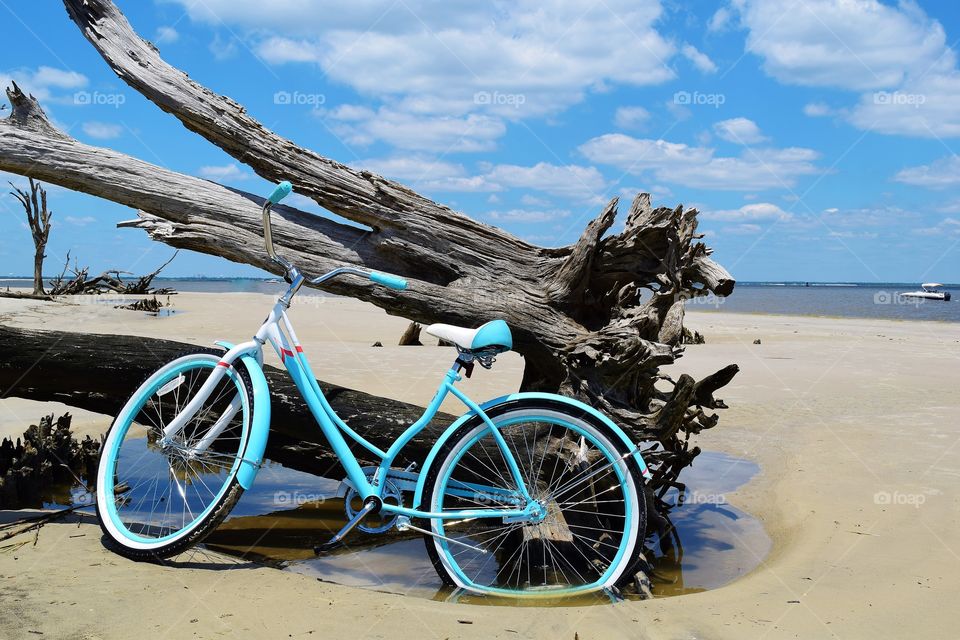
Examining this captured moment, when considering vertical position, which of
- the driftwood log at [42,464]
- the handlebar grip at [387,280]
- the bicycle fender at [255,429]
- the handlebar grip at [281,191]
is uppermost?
the handlebar grip at [281,191]

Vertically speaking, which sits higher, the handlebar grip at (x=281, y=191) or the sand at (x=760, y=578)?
the handlebar grip at (x=281, y=191)

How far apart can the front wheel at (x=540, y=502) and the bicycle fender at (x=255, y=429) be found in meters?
0.88

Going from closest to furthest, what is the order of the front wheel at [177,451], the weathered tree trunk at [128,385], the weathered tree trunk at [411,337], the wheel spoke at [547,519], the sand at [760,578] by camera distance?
the sand at [760,578], the front wheel at [177,451], the wheel spoke at [547,519], the weathered tree trunk at [128,385], the weathered tree trunk at [411,337]

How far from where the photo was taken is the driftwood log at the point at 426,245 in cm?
525

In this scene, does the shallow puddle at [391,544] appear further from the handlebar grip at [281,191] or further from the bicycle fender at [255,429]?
the handlebar grip at [281,191]

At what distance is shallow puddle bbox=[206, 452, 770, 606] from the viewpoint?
4.39 metres

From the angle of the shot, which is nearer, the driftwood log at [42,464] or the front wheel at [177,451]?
the front wheel at [177,451]

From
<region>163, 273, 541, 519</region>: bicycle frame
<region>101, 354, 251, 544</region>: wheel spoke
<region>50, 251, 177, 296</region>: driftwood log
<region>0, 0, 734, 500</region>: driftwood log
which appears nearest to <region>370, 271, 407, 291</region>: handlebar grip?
<region>163, 273, 541, 519</region>: bicycle frame

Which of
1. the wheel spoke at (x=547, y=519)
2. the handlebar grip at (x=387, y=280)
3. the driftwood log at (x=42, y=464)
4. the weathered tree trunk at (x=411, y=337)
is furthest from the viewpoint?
the weathered tree trunk at (x=411, y=337)

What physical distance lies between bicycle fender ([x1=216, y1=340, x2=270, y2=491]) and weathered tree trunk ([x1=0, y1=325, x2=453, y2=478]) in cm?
82

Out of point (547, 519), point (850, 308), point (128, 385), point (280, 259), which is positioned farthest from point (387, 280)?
point (850, 308)

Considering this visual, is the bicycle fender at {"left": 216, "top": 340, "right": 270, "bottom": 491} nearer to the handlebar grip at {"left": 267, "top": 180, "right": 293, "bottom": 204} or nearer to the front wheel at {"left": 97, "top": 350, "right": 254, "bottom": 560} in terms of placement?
the front wheel at {"left": 97, "top": 350, "right": 254, "bottom": 560}

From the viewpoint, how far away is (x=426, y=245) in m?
5.55

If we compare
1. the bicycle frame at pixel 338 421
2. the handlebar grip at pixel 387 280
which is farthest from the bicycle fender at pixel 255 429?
the handlebar grip at pixel 387 280
